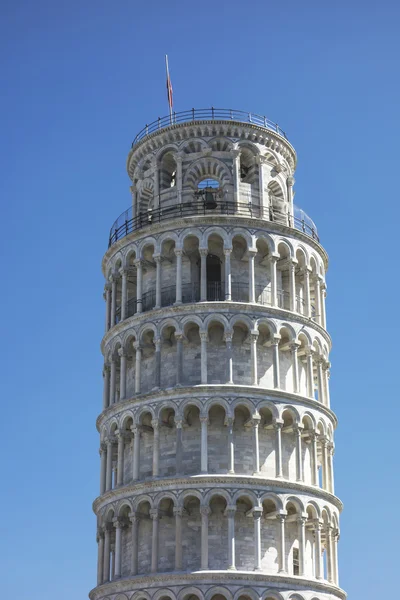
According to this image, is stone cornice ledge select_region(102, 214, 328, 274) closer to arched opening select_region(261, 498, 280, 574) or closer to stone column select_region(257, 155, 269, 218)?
stone column select_region(257, 155, 269, 218)

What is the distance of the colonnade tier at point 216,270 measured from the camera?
56719mm

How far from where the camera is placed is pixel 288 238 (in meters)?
58.6

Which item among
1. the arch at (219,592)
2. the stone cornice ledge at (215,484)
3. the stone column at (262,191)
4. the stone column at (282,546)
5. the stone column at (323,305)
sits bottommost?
the arch at (219,592)

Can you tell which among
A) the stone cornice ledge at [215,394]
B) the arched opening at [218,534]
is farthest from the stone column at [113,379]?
the arched opening at [218,534]

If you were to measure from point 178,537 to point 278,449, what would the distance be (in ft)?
21.6

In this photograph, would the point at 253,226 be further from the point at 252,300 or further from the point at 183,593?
the point at 183,593

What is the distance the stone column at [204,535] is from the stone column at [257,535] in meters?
2.26

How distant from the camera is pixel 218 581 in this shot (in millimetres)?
50469

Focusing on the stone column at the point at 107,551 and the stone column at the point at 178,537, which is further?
the stone column at the point at 107,551

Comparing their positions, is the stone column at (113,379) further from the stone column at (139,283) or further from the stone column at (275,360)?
the stone column at (275,360)

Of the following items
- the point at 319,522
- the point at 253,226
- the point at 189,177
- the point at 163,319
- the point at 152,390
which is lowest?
the point at 319,522

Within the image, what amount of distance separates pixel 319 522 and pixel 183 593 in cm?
796

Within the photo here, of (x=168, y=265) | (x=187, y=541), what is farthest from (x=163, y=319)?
(x=187, y=541)

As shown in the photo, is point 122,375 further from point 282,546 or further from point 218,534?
point 282,546
